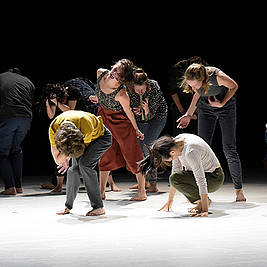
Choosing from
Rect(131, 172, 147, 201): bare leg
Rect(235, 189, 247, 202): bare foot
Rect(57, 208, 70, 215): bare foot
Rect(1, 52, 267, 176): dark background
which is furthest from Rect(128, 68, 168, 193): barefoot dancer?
Rect(1, 52, 267, 176): dark background

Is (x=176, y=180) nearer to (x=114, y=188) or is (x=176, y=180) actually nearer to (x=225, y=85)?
(x=225, y=85)

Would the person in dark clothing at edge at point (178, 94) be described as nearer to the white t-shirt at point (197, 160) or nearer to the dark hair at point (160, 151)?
the white t-shirt at point (197, 160)

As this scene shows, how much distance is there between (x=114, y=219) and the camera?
12.5 feet

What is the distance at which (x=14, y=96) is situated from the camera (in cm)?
519

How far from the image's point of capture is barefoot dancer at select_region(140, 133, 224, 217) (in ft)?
12.4

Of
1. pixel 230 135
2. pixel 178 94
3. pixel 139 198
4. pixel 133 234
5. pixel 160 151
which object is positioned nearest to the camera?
pixel 133 234

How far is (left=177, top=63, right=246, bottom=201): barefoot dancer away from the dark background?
2869 mm

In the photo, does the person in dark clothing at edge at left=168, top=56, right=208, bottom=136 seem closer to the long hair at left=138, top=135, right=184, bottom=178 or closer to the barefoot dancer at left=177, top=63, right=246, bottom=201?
the barefoot dancer at left=177, top=63, right=246, bottom=201

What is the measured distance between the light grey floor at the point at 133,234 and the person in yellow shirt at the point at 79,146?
6.9 inches

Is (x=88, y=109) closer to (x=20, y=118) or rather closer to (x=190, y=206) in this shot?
(x=20, y=118)

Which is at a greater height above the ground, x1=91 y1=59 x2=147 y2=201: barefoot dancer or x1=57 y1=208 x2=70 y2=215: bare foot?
x1=91 y1=59 x2=147 y2=201: barefoot dancer

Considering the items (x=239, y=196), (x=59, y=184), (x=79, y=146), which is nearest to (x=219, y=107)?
(x=239, y=196)

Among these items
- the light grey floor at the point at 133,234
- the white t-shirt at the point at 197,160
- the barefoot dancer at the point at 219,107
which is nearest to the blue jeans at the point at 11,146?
the light grey floor at the point at 133,234

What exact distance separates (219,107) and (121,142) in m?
0.84
